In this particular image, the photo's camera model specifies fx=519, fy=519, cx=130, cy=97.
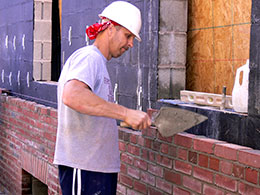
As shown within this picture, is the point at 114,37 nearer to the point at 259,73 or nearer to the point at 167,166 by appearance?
the point at 259,73

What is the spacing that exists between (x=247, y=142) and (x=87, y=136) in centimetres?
108

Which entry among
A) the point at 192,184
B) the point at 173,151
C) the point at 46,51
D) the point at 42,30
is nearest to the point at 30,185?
the point at 46,51

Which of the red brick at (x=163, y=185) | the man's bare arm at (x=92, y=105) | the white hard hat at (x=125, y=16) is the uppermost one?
the white hard hat at (x=125, y=16)

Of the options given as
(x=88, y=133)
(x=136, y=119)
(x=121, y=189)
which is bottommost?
(x=121, y=189)

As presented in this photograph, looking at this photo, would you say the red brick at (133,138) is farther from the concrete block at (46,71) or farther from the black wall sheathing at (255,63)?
the concrete block at (46,71)

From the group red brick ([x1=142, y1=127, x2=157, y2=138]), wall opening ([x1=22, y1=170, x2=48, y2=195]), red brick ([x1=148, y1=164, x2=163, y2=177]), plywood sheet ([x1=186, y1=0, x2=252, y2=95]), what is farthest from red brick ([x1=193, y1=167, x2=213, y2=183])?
wall opening ([x1=22, y1=170, x2=48, y2=195])

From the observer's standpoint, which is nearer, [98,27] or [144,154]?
[98,27]

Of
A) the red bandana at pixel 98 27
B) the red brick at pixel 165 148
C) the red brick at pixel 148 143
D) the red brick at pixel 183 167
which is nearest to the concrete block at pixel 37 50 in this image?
the red brick at pixel 148 143

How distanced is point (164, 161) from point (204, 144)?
0.59 meters

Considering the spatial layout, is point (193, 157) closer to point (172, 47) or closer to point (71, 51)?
point (172, 47)

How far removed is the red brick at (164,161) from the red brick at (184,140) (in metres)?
0.20

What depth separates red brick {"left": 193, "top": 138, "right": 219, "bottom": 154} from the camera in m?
3.64

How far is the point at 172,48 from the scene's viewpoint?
14.8ft

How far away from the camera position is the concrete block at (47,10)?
24.0 ft
